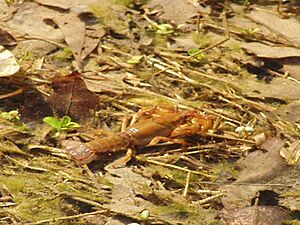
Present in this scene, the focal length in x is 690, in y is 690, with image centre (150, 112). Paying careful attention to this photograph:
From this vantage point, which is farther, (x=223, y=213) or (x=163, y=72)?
(x=163, y=72)

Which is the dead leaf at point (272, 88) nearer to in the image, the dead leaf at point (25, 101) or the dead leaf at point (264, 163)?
the dead leaf at point (264, 163)

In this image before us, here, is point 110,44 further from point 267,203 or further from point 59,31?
point 267,203

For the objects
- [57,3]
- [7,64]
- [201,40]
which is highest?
A: [7,64]

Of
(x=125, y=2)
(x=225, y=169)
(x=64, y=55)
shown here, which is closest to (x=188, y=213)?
(x=225, y=169)

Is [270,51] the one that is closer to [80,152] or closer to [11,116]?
[80,152]

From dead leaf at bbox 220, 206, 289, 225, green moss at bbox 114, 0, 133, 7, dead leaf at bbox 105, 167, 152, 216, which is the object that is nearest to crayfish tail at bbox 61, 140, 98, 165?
dead leaf at bbox 105, 167, 152, 216

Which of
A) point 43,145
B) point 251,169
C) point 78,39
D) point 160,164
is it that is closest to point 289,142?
point 251,169

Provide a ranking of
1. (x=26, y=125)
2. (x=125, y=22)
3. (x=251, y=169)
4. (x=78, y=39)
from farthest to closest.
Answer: (x=125, y=22), (x=78, y=39), (x=26, y=125), (x=251, y=169)
